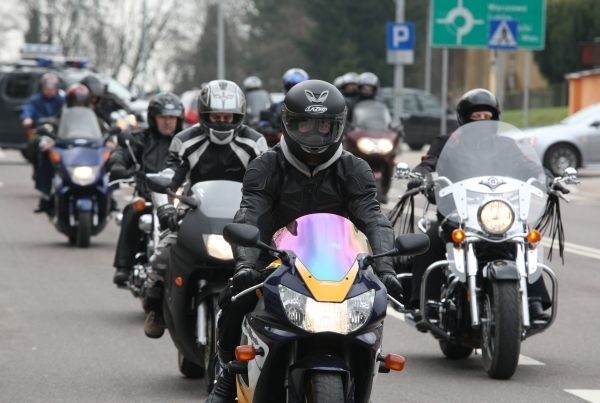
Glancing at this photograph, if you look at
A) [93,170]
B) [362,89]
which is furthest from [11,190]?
[93,170]

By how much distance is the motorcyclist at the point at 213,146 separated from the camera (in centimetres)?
1004

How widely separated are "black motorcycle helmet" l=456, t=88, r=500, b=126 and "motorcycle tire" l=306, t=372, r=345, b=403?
4.89 meters

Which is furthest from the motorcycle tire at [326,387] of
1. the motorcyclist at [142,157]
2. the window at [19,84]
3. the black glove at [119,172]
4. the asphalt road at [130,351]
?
the window at [19,84]

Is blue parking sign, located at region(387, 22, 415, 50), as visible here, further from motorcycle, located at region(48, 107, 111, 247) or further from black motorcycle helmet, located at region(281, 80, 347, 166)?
black motorcycle helmet, located at region(281, 80, 347, 166)

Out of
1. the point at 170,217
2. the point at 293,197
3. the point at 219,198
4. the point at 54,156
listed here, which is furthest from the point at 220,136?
the point at 54,156

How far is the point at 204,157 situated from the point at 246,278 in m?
3.57

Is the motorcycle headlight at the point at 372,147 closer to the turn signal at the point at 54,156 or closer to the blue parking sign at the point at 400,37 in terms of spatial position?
the turn signal at the point at 54,156

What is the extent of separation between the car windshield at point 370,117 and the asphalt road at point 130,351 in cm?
671

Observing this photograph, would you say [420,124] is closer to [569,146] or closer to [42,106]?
[569,146]

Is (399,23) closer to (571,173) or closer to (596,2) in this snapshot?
Result: (571,173)

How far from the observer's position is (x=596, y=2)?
6750 cm

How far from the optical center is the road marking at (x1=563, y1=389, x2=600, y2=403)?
915 centimetres

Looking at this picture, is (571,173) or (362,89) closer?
(571,173)

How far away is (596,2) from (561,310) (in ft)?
182
